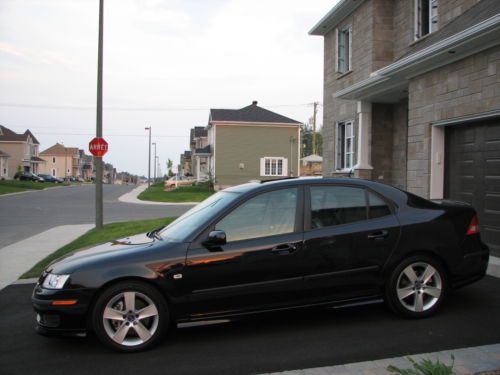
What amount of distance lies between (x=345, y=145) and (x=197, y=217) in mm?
11211

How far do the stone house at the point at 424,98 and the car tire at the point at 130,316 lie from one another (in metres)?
6.05

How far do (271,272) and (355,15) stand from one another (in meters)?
12.1

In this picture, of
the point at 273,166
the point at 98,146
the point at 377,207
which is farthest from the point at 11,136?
the point at 377,207

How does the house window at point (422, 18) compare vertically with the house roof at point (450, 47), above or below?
above

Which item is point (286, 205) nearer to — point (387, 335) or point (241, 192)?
point (241, 192)

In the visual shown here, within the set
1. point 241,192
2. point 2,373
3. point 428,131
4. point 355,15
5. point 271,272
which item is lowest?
point 2,373

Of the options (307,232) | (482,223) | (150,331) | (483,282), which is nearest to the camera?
(150,331)

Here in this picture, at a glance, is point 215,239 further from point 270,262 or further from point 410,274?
point 410,274

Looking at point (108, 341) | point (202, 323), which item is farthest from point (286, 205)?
point (108, 341)

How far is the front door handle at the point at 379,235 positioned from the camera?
15.8 feet

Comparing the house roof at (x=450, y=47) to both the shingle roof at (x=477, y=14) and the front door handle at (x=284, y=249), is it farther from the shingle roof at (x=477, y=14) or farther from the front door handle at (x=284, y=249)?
the front door handle at (x=284, y=249)

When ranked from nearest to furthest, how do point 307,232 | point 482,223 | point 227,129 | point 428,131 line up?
point 307,232, point 482,223, point 428,131, point 227,129

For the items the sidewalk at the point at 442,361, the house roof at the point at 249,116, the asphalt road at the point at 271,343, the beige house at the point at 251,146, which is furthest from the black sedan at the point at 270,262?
the house roof at the point at 249,116

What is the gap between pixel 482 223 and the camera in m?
8.16
